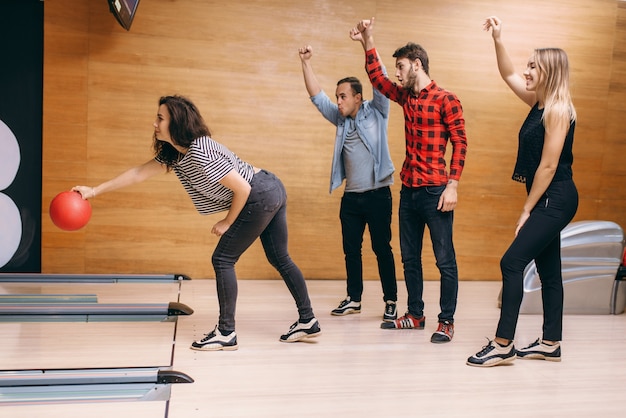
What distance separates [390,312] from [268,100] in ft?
6.76

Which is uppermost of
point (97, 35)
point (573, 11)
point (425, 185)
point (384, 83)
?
point (573, 11)

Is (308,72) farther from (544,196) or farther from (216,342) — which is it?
(216,342)

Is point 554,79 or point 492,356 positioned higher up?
point 554,79

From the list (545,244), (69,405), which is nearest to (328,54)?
(545,244)

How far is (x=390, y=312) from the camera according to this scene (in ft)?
12.1

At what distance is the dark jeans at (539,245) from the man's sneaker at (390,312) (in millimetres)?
853

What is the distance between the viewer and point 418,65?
3.26 m

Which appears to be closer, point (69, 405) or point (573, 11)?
point (69, 405)

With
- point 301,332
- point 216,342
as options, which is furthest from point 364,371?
point 216,342

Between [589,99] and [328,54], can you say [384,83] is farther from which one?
[589,99]

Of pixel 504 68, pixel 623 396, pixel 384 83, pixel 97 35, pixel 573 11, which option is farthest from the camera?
pixel 573 11

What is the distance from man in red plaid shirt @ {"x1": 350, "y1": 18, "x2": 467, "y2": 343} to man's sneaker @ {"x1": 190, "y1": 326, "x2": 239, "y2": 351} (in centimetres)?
106

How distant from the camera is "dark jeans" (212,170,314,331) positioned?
2924 millimetres

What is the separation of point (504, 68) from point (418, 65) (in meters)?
0.44
